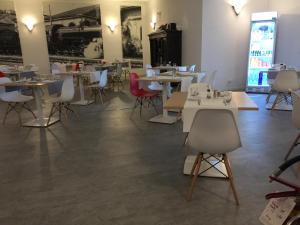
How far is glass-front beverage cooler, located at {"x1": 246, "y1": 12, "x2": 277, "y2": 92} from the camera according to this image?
278 inches

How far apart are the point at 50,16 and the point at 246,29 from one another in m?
7.29

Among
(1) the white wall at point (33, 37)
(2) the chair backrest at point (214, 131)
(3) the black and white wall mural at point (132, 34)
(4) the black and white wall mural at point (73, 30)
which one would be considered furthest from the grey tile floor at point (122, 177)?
(3) the black and white wall mural at point (132, 34)

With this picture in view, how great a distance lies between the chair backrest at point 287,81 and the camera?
Result: 5.08 metres

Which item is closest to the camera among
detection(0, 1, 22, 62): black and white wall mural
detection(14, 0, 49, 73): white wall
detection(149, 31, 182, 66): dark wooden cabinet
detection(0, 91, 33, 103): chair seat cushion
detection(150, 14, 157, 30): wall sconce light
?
detection(0, 91, 33, 103): chair seat cushion

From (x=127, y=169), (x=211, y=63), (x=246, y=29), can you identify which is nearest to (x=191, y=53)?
(x=211, y=63)

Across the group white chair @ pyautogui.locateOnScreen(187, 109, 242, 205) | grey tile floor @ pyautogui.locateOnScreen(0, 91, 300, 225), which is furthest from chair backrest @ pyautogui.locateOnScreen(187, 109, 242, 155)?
grey tile floor @ pyautogui.locateOnScreen(0, 91, 300, 225)

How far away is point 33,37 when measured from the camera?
10.4 metres

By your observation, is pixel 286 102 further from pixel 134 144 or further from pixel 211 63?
pixel 134 144

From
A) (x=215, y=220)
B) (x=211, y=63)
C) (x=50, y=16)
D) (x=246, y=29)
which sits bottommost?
(x=215, y=220)

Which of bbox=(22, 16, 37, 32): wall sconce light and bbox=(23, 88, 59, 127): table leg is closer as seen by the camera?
bbox=(23, 88, 59, 127): table leg

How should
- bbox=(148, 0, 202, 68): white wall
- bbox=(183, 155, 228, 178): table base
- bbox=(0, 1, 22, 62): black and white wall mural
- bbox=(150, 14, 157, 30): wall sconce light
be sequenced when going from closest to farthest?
bbox=(183, 155, 228, 178): table base → bbox=(148, 0, 202, 68): white wall → bbox=(0, 1, 22, 62): black and white wall mural → bbox=(150, 14, 157, 30): wall sconce light

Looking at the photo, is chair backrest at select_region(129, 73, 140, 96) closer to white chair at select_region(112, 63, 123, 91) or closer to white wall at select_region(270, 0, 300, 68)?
white chair at select_region(112, 63, 123, 91)

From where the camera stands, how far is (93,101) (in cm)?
685

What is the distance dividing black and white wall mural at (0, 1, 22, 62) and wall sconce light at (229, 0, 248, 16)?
25.4ft
